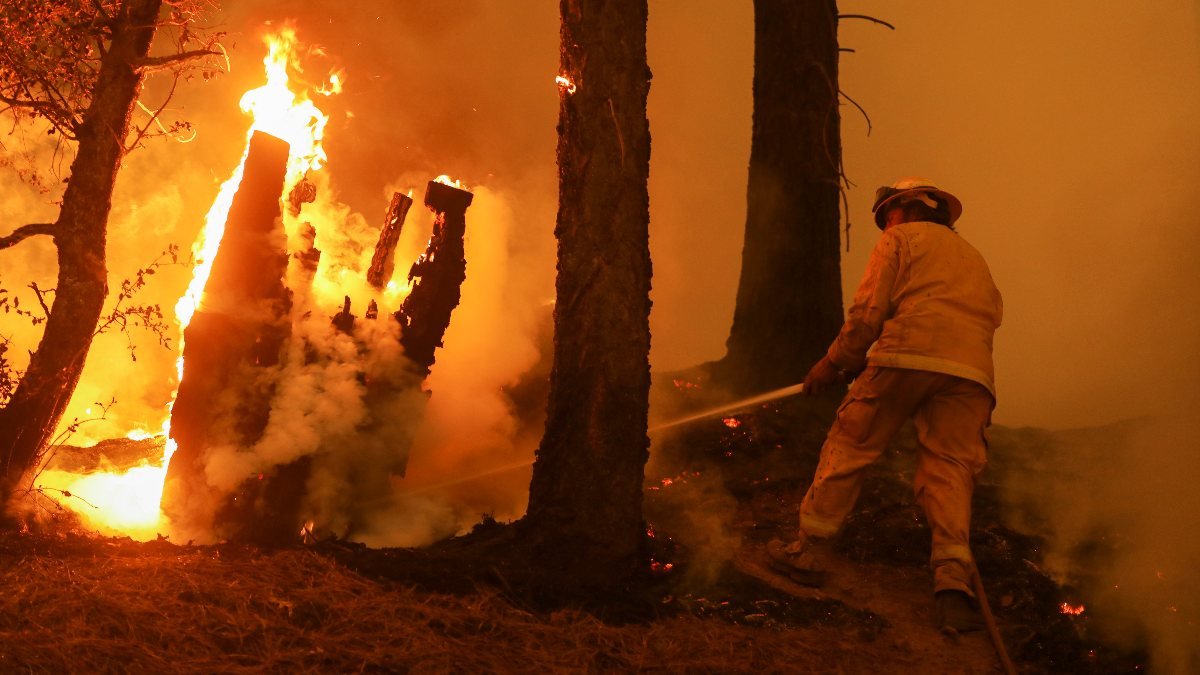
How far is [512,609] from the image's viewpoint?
13.3 ft

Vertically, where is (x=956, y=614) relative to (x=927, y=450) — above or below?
below

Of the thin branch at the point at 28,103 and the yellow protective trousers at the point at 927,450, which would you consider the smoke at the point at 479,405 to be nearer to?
the yellow protective trousers at the point at 927,450

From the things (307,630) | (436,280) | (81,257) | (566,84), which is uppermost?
(566,84)

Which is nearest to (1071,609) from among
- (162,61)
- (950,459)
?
(950,459)

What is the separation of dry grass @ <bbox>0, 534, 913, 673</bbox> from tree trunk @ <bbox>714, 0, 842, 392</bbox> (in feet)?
10.7

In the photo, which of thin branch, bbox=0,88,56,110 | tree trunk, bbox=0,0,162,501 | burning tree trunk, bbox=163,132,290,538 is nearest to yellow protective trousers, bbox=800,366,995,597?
burning tree trunk, bbox=163,132,290,538

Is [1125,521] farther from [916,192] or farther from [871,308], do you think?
[916,192]

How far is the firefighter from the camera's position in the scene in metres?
4.39

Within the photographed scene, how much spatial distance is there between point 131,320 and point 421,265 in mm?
9244

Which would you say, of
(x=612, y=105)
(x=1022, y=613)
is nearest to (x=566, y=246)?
(x=612, y=105)

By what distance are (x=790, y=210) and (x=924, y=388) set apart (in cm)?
307

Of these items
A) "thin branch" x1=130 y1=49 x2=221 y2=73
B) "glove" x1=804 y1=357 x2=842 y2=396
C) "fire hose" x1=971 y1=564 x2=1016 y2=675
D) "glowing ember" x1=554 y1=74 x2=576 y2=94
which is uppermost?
A: "thin branch" x1=130 y1=49 x2=221 y2=73

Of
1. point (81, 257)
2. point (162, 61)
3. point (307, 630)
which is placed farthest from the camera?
point (162, 61)

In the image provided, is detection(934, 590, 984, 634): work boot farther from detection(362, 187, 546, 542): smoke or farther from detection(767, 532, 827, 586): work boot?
detection(362, 187, 546, 542): smoke
